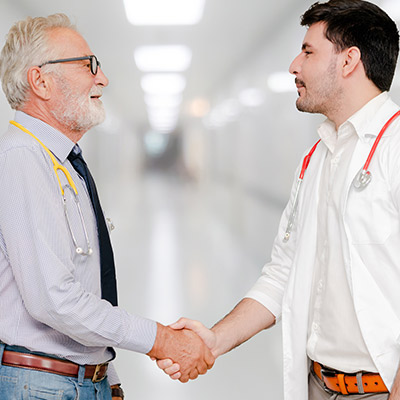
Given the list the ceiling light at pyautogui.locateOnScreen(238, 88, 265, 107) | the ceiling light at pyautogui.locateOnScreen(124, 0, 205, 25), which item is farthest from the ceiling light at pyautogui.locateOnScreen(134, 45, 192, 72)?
the ceiling light at pyautogui.locateOnScreen(124, 0, 205, 25)

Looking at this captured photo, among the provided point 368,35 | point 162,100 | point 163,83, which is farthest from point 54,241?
point 162,100

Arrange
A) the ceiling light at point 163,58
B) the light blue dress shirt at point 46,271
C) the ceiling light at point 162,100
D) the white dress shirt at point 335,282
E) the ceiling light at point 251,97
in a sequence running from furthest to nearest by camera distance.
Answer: the ceiling light at point 162,100
the ceiling light at point 163,58
the ceiling light at point 251,97
the white dress shirt at point 335,282
the light blue dress shirt at point 46,271

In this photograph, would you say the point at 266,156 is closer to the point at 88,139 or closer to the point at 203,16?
the point at 203,16

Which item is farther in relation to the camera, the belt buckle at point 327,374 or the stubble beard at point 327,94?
the stubble beard at point 327,94

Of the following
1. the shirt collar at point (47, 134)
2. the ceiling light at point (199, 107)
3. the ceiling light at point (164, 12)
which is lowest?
the shirt collar at point (47, 134)

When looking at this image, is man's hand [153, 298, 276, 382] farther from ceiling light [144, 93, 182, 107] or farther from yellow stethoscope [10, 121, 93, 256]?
ceiling light [144, 93, 182, 107]

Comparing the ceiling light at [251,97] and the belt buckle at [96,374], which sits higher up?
the ceiling light at [251,97]

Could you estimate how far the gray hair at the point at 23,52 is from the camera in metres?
1.89

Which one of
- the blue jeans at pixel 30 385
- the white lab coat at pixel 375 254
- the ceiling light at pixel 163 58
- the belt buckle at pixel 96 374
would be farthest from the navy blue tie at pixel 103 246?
the ceiling light at pixel 163 58

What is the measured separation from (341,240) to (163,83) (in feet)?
41.1

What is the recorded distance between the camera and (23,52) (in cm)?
190

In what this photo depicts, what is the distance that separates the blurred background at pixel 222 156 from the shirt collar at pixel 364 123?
5.69 feet

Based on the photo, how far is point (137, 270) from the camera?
6859mm

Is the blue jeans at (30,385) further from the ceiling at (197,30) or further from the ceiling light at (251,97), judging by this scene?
the ceiling light at (251,97)
